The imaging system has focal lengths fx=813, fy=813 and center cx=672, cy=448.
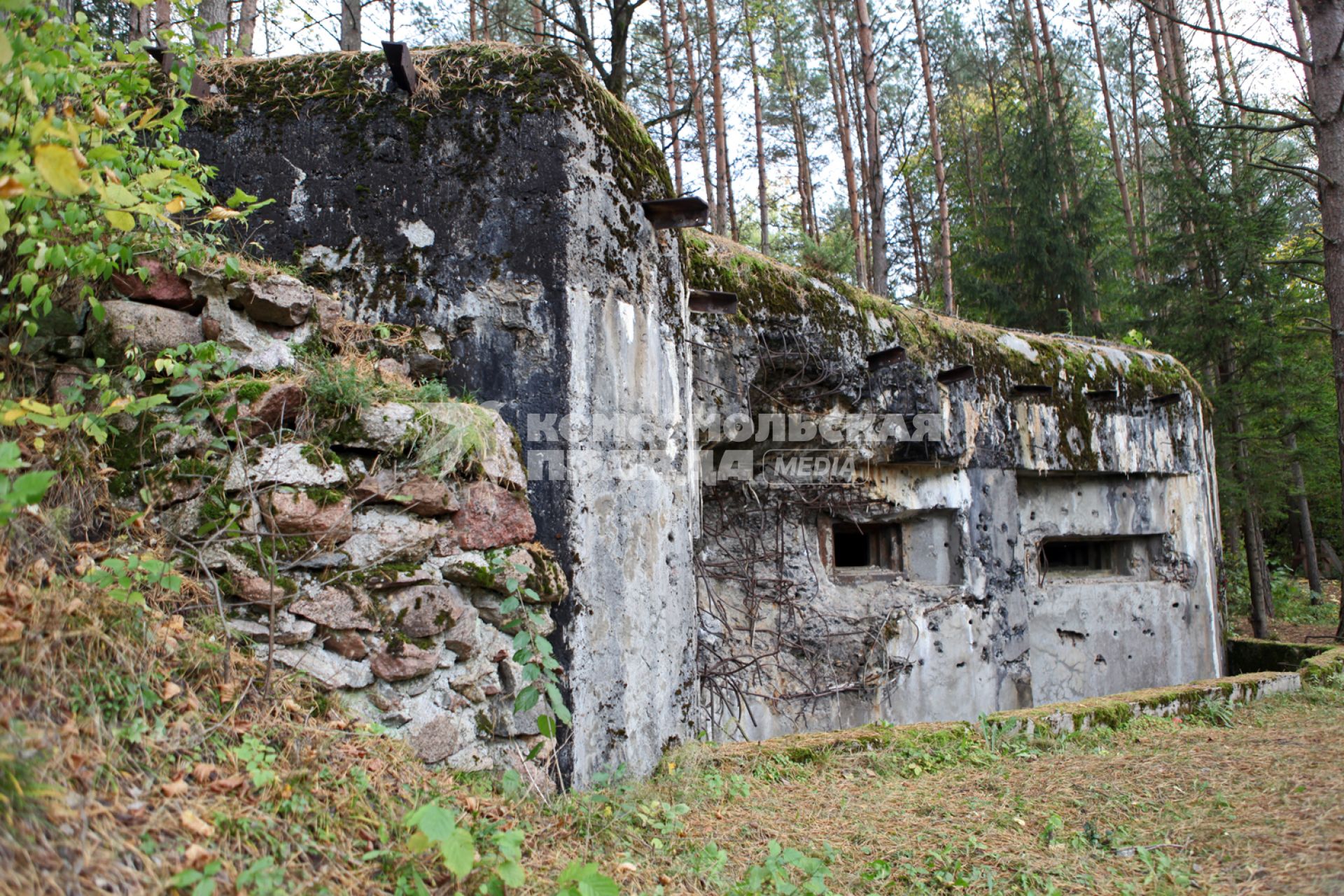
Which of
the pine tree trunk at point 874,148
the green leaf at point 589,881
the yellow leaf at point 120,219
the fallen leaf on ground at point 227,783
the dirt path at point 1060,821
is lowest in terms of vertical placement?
the dirt path at point 1060,821

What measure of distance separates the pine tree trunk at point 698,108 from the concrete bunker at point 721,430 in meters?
5.39

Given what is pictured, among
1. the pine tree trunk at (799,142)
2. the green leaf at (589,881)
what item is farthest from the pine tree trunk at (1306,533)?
the green leaf at (589,881)

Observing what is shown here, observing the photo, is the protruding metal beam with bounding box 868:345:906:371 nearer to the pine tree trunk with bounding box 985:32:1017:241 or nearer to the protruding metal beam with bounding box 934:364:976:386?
the protruding metal beam with bounding box 934:364:976:386

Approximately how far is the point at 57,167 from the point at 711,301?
411 cm

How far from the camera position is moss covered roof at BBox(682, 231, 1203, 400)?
6.09 metres

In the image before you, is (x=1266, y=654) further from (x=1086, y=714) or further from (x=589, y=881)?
(x=589, y=881)

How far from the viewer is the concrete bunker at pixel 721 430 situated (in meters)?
3.81

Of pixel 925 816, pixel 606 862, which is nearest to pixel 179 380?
pixel 606 862

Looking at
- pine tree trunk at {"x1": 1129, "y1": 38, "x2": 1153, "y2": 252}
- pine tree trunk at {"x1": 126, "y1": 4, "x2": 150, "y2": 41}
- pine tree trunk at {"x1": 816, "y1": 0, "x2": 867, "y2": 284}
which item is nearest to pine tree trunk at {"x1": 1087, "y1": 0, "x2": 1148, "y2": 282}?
pine tree trunk at {"x1": 1129, "y1": 38, "x2": 1153, "y2": 252}

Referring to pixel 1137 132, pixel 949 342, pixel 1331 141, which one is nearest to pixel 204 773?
pixel 949 342

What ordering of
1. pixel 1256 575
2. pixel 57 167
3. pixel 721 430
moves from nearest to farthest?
pixel 57 167 < pixel 721 430 < pixel 1256 575

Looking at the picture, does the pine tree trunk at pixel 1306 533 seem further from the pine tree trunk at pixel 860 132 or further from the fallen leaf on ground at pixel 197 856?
the fallen leaf on ground at pixel 197 856

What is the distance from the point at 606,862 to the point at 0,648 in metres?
1.86

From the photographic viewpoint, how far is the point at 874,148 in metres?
10.8
